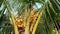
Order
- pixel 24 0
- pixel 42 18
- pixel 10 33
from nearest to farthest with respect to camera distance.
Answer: pixel 24 0 < pixel 42 18 < pixel 10 33

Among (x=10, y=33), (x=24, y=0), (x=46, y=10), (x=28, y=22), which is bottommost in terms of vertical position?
(x=10, y=33)

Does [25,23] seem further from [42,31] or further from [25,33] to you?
[42,31]

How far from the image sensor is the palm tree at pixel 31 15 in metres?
2.02

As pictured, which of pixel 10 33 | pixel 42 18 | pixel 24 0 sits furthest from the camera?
pixel 10 33

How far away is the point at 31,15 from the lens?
2.15 meters

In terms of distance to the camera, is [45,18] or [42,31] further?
[42,31]

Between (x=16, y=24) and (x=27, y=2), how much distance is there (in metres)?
0.34

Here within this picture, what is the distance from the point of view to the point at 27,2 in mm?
2020

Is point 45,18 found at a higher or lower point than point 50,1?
lower

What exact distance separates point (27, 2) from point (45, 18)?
0.98 ft

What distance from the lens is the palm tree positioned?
202 centimetres

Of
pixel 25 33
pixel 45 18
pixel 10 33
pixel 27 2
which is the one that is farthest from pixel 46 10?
pixel 10 33

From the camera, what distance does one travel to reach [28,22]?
2135 mm

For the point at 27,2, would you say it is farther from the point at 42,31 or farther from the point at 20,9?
the point at 42,31
